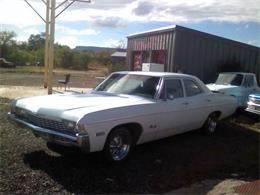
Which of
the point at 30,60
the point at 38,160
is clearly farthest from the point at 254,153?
the point at 30,60

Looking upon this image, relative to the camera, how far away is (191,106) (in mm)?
8102

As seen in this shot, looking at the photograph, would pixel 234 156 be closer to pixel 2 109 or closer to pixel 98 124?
pixel 98 124

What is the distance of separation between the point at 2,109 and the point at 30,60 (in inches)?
1813

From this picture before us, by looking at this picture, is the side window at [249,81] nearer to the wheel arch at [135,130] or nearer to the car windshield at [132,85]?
the car windshield at [132,85]

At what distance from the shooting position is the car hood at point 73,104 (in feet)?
19.0

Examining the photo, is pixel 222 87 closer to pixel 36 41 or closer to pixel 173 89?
pixel 173 89

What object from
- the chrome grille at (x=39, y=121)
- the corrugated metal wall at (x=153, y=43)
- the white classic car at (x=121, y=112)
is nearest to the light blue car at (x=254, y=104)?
the white classic car at (x=121, y=112)

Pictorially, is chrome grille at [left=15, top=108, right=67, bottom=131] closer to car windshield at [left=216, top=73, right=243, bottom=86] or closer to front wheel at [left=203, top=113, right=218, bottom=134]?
front wheel at [left=203, top=113, right=218, bottom=134]

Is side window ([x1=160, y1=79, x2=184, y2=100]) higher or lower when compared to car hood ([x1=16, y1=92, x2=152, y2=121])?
higher

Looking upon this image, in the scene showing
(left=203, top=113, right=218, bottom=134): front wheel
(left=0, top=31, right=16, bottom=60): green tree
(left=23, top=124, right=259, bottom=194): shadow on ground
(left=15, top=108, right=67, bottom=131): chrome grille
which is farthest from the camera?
(left=0, top=31, right=16, bottom=60): green tree

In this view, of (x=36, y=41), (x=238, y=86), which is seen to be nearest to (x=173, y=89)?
(x=238, y=86)

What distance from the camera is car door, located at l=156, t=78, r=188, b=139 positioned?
719 cm

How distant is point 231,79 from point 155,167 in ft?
29.0

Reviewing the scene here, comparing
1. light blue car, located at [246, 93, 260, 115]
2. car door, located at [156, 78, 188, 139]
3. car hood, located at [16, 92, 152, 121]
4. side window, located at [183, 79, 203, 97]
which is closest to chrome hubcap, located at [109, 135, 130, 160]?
car hood, located at [16, 92, 152, 121]
